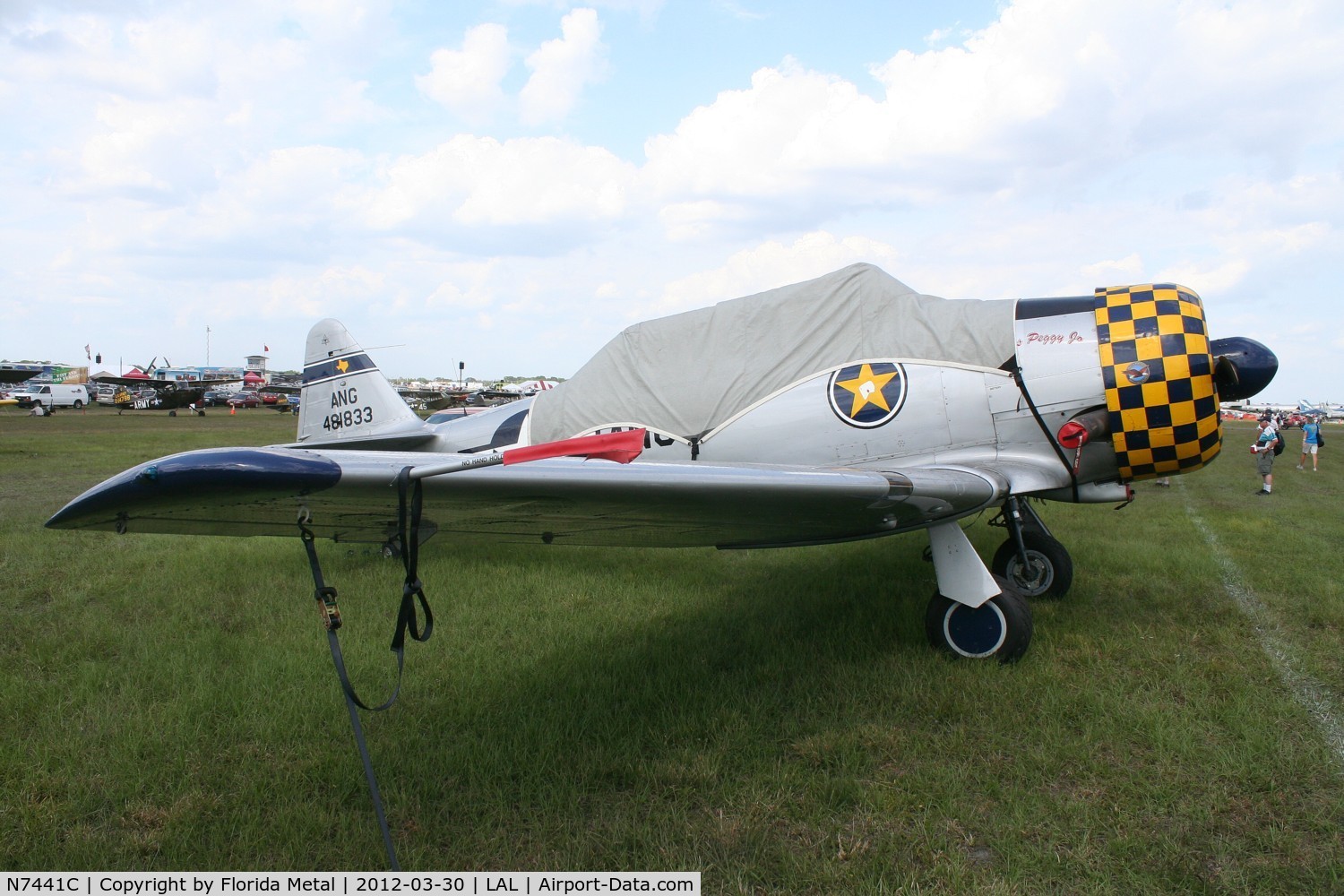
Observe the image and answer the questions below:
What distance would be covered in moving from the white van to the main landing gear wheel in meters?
50.0

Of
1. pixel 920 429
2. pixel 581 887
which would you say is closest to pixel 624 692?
pixel 581 887

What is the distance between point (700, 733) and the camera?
3346mm

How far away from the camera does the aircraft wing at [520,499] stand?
69.4 inches

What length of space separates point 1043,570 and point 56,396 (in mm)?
53099

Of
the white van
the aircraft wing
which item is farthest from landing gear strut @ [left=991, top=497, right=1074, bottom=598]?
the white van

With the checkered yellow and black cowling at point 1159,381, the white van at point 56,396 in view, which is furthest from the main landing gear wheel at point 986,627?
the white van at point 56,396

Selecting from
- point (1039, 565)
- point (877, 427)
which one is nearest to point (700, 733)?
point (877, 427)

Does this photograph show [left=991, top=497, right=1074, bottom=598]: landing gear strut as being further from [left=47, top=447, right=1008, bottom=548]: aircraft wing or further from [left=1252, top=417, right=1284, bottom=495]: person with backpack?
[left=1252, top=417, right=1284, bottom=495]: person with backpack

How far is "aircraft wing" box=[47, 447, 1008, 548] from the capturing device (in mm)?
1763

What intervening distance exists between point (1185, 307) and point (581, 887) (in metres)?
4.27

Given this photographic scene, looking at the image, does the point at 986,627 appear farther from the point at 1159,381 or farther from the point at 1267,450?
the point at 1267,450

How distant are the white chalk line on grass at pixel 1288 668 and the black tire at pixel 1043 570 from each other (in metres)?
1.09

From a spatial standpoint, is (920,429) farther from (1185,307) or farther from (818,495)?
(818,495)

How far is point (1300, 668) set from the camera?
402 cm
